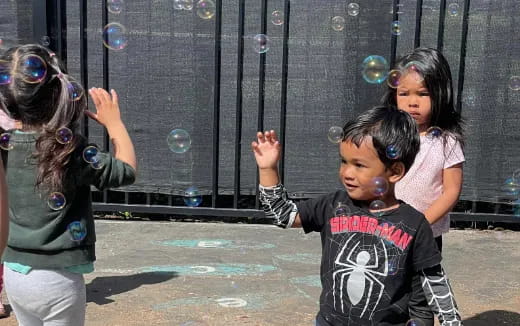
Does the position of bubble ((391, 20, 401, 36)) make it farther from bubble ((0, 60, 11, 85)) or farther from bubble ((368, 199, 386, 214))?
bubble ((0, 60, 11, 85))

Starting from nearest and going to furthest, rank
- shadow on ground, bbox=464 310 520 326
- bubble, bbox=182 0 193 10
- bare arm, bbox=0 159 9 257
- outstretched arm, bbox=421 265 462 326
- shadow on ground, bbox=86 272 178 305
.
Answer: bare arm, bbox=0 159 9 257
outstretched arm, bbox=421 265 462 326
shadow on ground, bbox=464 310 520 326
shadow on ground, bbox=86 272 178 305
bubble, bbox=182 0 193 10

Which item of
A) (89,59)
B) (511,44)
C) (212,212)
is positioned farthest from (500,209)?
(89,59)

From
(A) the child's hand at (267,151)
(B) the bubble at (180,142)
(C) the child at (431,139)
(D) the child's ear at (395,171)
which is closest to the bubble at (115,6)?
(B) the bubble at (180,142)

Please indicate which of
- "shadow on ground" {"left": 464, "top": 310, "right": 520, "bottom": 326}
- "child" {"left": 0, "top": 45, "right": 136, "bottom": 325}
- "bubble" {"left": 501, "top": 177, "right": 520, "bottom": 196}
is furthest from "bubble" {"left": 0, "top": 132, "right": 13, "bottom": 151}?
"bubble" {"left": 501, "top": 177, "right": 520, "bottom": 196}

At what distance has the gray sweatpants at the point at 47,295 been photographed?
2352mm

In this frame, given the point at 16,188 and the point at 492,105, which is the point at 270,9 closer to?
the point at 492,105

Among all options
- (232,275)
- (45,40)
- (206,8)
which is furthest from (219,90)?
(232,275)

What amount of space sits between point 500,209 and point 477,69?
1.31 meters

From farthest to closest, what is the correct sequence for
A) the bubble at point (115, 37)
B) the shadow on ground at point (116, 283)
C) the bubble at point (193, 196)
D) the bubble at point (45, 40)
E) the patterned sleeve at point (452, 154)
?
1. the bubble at point (193, 196)
2. the bubble at point (45, 40)
3. the bubble at point (115, 37)
4. the shadow on ground at point (116, 283)
5. the patterned sleeve at point (452, 154)

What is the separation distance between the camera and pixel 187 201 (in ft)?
20.0

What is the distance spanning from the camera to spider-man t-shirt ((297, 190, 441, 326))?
85.2 inches

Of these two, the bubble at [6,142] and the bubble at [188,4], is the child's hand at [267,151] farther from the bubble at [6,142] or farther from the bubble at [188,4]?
the bubble at [188,4]

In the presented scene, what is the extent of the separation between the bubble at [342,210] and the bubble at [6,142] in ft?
3.93

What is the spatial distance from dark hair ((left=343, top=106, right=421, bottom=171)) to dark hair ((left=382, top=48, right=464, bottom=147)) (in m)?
0.66
